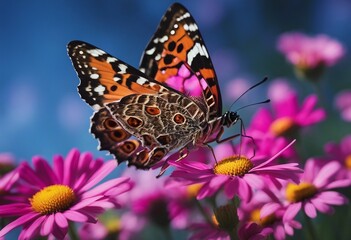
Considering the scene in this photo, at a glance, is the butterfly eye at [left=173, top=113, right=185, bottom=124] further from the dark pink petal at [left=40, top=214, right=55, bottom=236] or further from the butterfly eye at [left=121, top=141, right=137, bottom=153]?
the dark pink petal at [left=40, top=214, right=55, bottom=236]

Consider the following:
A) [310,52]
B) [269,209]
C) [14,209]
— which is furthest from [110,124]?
[310,52]

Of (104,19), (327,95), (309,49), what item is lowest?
(327,95)

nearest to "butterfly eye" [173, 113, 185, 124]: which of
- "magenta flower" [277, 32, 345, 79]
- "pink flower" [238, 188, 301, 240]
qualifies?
"pink flower" [238, 188, 301, 240]

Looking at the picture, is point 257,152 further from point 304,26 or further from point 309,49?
point 304,26

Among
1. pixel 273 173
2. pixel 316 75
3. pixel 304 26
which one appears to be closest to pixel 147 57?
pixel 273 173

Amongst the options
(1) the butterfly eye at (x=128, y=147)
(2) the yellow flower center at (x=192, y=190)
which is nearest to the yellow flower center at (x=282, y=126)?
(2) the yellow flower center at (x=192, y=190)

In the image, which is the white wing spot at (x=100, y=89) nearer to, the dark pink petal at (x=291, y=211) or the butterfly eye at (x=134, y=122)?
the butterfly eye at (x=134, y=122)
